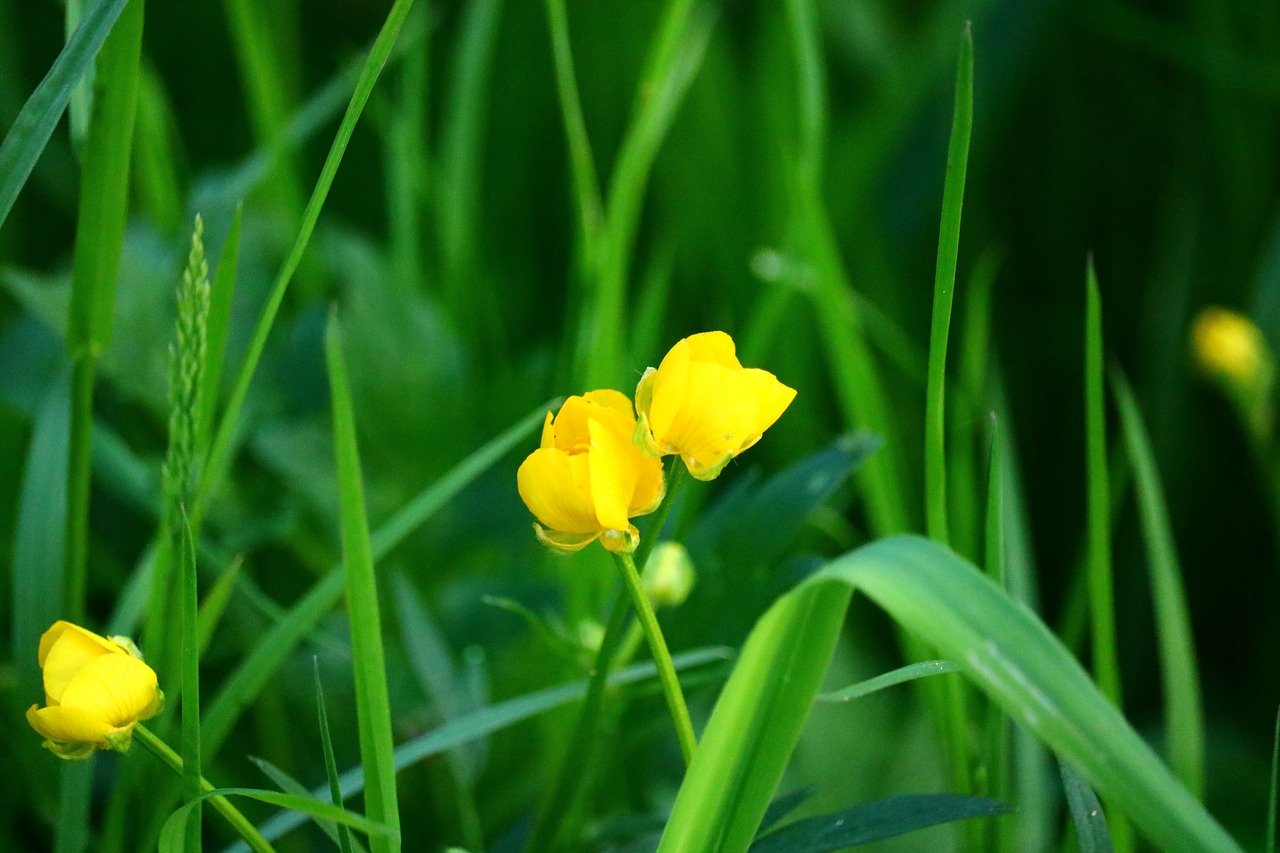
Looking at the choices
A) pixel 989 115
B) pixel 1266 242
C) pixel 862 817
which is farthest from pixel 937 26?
pixel 862 817

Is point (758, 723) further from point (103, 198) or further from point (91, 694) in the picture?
point (103, 198)

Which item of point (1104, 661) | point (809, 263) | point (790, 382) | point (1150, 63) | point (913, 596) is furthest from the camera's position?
point (1150, 63)

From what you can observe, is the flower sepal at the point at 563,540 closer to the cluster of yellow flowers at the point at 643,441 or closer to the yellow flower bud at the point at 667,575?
the cluster of yellow flowers at the point at 643,441

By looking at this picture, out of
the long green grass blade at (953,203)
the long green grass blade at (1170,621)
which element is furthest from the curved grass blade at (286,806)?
the long green grass blade at (1170,621)

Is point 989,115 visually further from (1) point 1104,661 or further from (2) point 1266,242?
(1) point 1104,661

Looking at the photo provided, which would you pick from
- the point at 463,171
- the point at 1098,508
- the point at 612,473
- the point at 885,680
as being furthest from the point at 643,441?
the point at 463,171

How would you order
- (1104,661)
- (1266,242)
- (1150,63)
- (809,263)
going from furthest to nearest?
(1150,63) < (1266,242) < (809,263) < (1104,661)

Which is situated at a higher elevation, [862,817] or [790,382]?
[790,382]
